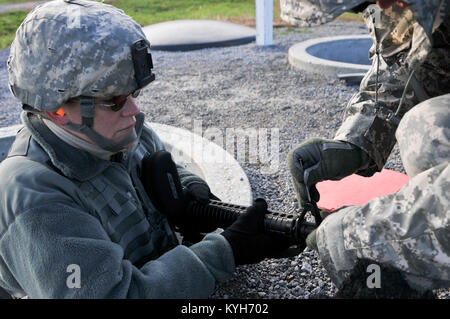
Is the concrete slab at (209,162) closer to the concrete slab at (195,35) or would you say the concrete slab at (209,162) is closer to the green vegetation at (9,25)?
the concrete slab at (195,35)

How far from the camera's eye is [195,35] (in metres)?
9.88

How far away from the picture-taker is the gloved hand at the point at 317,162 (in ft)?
8.50

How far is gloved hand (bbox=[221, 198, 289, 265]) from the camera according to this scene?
2.05 meters

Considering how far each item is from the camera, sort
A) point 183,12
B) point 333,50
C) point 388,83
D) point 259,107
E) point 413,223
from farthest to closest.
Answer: point 183,12, point 333,50, point 259,107, point 388,83, point 413,223

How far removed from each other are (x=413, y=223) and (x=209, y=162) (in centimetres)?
248

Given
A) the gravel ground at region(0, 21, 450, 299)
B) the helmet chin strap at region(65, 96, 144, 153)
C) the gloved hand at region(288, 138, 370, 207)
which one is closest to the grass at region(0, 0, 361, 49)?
the gravel ground at region(0, 21, 450, 299)

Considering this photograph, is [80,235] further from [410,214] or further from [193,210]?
[410,214]

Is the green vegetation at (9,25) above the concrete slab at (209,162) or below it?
below

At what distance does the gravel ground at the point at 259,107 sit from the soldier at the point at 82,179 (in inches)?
30.8

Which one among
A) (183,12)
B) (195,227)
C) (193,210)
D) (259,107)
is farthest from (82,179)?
(183,12)

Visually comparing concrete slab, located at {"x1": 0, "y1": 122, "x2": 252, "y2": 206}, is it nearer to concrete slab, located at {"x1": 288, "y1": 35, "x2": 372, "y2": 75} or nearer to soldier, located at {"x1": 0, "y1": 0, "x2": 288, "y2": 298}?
soldier, located at {"x1": 0, "y1": 0, "x2": 288, "y2": 298}

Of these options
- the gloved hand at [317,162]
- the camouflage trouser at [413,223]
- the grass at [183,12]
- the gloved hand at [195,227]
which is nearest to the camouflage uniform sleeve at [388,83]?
the gloved hand at [317,162]
